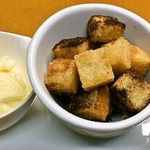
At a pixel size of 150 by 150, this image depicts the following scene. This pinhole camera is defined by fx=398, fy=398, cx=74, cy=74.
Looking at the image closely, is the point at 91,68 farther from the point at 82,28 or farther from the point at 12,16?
the point at 12,16

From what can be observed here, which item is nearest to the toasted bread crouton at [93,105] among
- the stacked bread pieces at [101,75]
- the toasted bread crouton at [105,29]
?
the stacked bread pieces at [101,75]

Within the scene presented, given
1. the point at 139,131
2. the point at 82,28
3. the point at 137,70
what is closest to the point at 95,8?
the point at 82,28

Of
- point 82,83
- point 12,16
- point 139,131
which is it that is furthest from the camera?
point 12,16

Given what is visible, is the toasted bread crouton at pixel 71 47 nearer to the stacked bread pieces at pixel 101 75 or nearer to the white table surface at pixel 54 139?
the stacked bread pieces at pixel 101 75

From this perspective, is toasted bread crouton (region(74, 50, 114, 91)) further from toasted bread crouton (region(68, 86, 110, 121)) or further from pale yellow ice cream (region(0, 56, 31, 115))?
pale yellow ice cream (region(0, 56, 31, 115))

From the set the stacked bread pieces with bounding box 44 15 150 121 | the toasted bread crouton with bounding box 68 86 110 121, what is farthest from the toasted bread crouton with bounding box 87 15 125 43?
the toasted bread crouton with bounding box 68 86 110 121

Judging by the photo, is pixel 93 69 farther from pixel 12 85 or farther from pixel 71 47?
pixel 12 85
